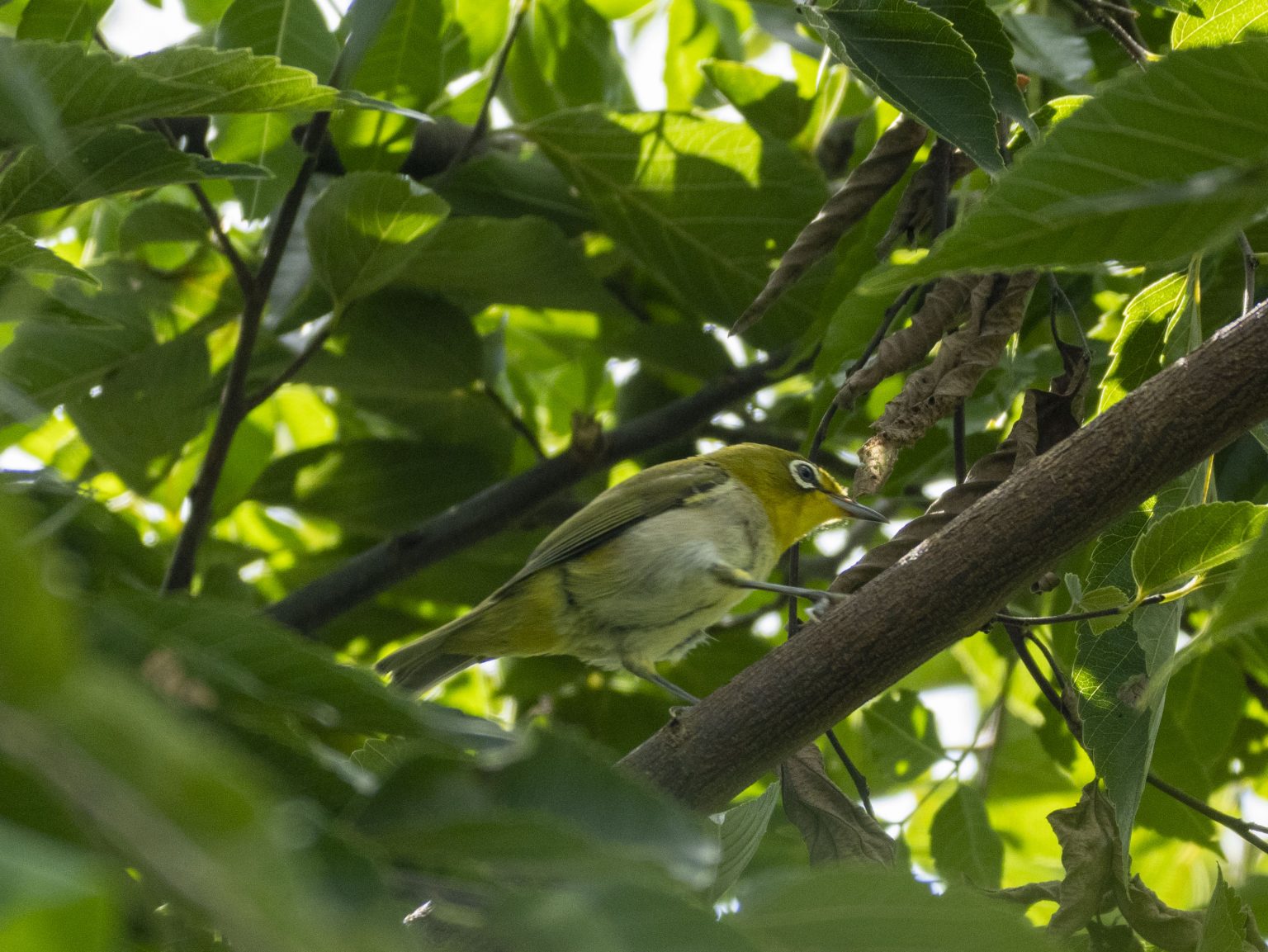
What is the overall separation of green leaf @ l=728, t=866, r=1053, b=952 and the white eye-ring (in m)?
2.95

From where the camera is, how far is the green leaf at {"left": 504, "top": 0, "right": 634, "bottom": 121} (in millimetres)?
3941

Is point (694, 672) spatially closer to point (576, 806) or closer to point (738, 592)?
point (738, 592)

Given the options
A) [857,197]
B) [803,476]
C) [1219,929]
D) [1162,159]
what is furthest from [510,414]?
[1162,159]

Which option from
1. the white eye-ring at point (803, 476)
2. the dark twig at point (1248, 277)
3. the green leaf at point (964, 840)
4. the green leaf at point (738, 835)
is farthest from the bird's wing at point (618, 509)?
the dark twig at point (1248, 277)

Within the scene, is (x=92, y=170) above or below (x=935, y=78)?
below

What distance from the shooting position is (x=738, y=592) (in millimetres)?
3785

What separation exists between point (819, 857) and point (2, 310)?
59.7 inches

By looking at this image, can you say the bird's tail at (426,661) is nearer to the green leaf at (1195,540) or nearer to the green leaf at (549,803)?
the green leaf at (1195,540)

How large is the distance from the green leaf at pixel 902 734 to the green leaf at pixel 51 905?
276 centimetres

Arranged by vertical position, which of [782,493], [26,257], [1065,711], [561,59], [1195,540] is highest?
[561,59]

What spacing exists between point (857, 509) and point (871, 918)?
3319 millimetres

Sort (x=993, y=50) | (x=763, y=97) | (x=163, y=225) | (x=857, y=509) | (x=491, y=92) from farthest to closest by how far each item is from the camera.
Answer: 1. (x=857, y=509)
2. (x=763, y=97)
3. (x=163, y=225)
4. (x=491, y=92)
5. (x=993, y=50)

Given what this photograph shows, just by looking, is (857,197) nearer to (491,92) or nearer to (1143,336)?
(1143,336)

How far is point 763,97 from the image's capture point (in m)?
3.79
